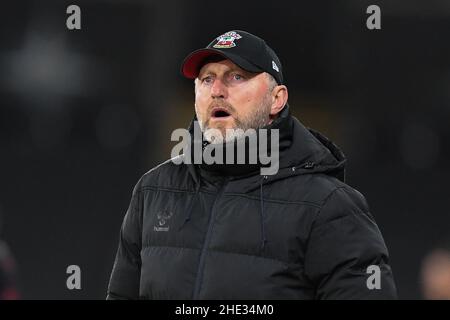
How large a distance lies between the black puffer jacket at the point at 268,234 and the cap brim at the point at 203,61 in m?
0.18

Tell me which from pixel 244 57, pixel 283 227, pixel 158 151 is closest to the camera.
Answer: pixel 283 227

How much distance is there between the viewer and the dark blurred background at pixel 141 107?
684 centimetres

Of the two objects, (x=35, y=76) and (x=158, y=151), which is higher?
(x=35, y=76)

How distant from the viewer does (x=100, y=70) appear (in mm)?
7012

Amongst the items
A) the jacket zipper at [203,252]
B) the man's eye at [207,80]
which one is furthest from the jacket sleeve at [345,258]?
the man's eye at [207,80]

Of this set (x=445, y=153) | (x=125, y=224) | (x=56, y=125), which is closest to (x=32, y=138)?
(x=56, y=125)

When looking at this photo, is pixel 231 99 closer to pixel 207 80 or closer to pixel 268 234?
pixel 207 80

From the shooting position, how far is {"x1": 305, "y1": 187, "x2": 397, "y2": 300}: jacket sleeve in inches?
90.6

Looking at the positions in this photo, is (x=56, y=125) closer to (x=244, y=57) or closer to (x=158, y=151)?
(x=158, y=151)

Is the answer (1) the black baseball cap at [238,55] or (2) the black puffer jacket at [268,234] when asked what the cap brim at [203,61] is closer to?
(1) the black baseball cap at [238,55]

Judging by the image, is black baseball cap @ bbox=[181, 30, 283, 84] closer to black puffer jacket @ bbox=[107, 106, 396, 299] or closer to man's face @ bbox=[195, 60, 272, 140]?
man's face @ bbox=[195, 60, 272, 140]

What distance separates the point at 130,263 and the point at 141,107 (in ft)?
14.3

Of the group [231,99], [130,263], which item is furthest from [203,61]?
[130,263]

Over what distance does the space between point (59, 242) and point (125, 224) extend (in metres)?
4.32
